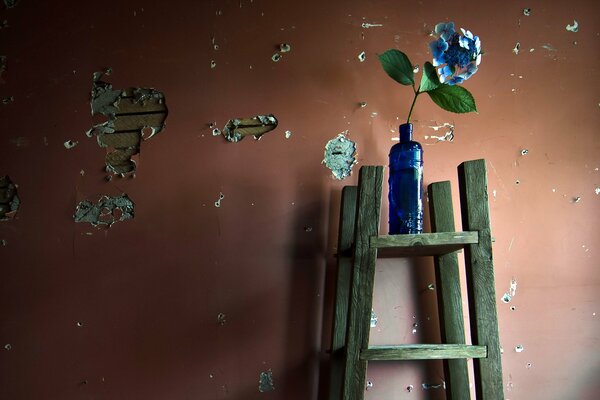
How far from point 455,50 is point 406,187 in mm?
→ 385

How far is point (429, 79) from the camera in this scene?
1.41m

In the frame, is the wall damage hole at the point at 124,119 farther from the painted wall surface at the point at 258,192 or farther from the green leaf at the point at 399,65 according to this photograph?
the green leaf at the point at 399,65

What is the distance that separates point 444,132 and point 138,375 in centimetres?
117

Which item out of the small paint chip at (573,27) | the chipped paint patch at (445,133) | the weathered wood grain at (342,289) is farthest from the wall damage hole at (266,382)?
the small paint chip at (573,27)

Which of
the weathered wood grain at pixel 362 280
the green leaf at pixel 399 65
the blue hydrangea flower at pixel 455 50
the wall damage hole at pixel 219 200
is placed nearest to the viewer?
the weathered wood grain at pixel 362 280

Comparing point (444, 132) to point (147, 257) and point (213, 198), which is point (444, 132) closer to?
point (213, 198)

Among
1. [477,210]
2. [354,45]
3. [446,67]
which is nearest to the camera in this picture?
[477,210]

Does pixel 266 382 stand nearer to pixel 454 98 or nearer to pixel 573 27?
pixel 454 98

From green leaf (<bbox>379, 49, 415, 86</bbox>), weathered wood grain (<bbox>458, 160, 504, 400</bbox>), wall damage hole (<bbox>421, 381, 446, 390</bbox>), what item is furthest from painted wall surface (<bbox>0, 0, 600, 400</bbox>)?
weathered wood grain (<bbox>458, 160, 504, 400</bbox>)

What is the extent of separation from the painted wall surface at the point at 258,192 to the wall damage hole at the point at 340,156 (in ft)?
0.09

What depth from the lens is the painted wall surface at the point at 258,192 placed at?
1502 millimetres

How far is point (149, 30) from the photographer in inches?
65.3

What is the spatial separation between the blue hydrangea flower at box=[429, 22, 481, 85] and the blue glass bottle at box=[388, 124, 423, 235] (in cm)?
19

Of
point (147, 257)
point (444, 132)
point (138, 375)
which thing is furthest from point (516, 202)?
point (138, 375)
